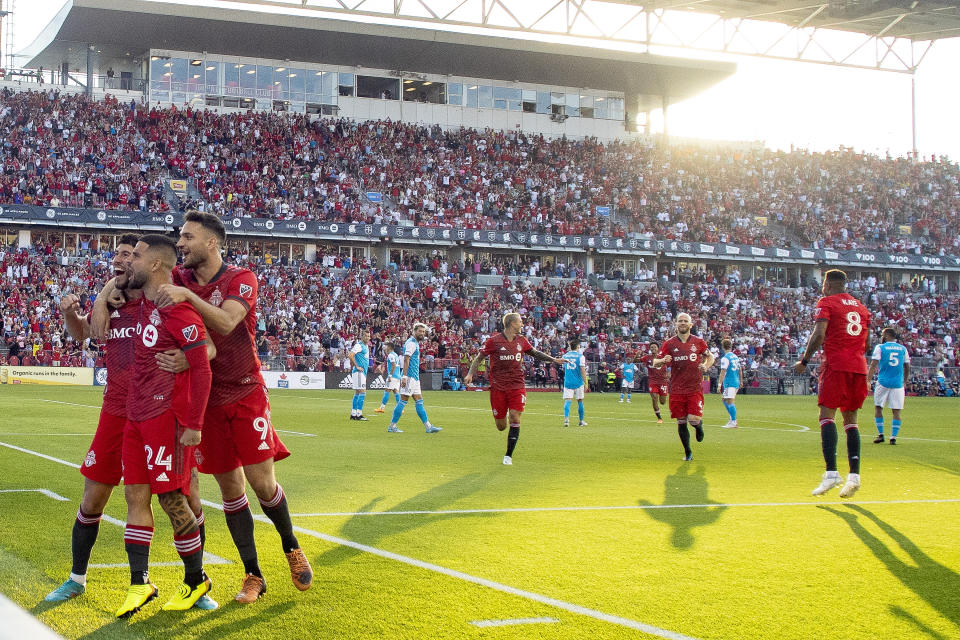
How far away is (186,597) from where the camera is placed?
18.6 ft

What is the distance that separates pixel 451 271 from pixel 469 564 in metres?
42.8

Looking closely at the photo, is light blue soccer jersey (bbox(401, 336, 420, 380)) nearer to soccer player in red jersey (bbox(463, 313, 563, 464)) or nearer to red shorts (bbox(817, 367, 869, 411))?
soccer player in red jersey (bbox(463, 313, 563, 464))

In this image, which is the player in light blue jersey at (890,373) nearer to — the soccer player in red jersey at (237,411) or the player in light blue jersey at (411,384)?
the player in light blue jersey at (411,384)

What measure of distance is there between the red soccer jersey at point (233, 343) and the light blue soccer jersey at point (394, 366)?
16.2 metres

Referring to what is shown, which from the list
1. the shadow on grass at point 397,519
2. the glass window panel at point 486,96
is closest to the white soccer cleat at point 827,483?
the shadow on grass at point 397,519

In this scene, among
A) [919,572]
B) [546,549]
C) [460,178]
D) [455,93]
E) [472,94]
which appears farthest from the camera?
[472,94]

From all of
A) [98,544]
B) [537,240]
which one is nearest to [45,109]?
[537,240]

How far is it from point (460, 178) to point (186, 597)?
48417 millimetres

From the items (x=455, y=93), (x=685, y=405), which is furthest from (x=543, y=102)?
(x=685, y=405)

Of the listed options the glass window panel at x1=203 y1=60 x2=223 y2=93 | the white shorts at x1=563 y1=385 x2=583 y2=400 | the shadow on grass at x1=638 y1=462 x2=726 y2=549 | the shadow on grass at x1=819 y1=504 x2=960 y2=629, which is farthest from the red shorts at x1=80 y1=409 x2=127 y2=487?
the glass window panel at x1=203 y1=60 x2=223 y2=93

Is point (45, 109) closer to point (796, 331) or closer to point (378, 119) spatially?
point (378, 119)

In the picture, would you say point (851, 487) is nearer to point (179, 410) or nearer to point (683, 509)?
point (683, 509)

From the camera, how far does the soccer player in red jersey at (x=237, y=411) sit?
6.02 metres

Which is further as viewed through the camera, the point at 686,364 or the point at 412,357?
the point at 412,357
